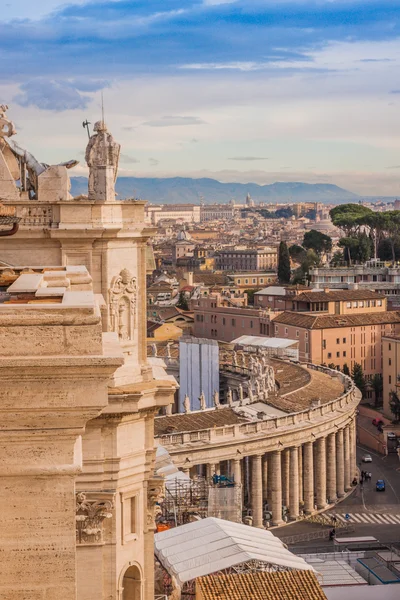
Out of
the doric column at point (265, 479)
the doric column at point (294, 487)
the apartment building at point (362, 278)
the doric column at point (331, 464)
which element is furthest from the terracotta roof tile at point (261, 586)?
the apartment building at point (362, 278)

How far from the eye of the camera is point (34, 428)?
264 inches

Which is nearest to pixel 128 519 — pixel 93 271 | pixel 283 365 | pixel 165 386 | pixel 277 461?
pixel 165 386

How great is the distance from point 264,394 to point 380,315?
134ft

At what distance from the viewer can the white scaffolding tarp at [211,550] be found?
93.4 feet

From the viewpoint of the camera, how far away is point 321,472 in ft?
203

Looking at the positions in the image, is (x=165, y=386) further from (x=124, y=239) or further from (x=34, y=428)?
(x=34, y=428)

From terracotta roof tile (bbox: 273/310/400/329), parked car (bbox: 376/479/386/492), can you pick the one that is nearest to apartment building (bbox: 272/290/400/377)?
terracotta roof tile (bbox: 273/310/400/329)

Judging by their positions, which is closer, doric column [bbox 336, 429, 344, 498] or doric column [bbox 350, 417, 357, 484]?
doric column [bbox 336, 429, 344, 498]

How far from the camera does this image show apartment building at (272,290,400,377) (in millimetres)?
97875

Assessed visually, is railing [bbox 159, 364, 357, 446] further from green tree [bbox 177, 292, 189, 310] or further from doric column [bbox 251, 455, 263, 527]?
green tree [bbox 177, 292, 189, 310]

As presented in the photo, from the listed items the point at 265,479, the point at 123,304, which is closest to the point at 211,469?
the point at 265,479

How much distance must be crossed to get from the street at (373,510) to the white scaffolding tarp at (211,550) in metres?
20.7

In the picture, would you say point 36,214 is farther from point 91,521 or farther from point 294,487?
point 294,487

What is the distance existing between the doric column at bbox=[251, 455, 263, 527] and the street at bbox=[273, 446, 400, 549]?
1.20 metres
